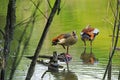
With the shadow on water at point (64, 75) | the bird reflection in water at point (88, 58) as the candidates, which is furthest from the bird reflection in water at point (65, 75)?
the bird reflection in water at point (88, 58)

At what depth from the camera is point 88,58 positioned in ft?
43.1

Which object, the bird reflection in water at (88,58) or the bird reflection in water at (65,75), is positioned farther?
the bird reflection in water at (88,58)

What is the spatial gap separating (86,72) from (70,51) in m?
3.26

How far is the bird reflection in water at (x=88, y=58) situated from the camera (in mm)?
12458

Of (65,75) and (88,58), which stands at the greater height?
(88,58)

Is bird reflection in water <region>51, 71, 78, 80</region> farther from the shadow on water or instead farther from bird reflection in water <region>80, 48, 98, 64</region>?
bird reflection in water <region>80, 48, 98, 64</region>

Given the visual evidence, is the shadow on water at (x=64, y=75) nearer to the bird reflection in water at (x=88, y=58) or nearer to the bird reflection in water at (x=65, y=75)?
the bird reflection in water at (x=65, y=75)

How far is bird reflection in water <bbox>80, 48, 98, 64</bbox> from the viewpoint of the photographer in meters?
12.5

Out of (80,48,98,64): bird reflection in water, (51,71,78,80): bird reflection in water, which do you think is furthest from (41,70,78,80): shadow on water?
(80,48,98,64): bird reflection in water

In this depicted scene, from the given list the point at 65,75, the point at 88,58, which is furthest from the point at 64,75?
the point at 88,58

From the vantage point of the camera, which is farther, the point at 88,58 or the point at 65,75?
the point at 88,58

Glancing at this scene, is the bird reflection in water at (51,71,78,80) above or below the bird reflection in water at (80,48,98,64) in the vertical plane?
below

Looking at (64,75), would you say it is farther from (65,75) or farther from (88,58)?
(88,58)

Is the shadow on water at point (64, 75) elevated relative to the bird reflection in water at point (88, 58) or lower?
lower
